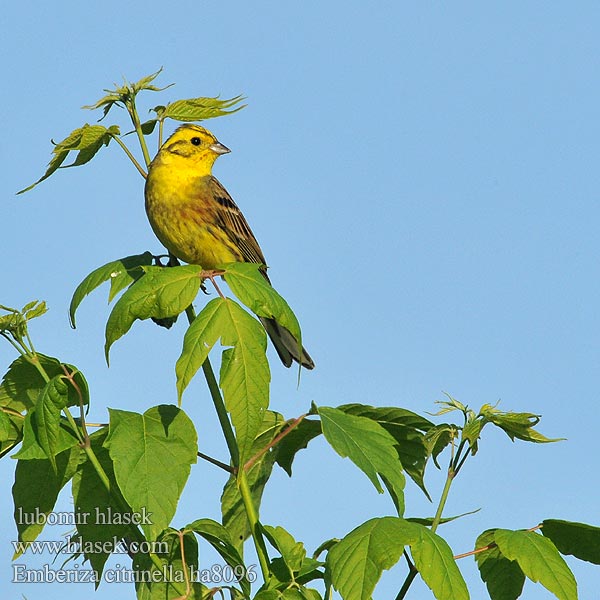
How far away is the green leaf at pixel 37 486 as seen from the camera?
4.08 metres

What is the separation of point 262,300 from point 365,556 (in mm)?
1093

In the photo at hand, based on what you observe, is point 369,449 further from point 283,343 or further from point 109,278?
point 283,343

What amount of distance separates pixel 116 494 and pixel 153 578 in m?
0.43

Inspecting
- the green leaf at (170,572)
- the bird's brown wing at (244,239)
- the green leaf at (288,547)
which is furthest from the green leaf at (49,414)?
the bird's brown wing at (244,239)

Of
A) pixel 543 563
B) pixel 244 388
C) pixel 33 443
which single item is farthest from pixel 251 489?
pixel 543 563

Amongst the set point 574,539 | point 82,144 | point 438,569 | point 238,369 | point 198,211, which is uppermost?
point 198,211

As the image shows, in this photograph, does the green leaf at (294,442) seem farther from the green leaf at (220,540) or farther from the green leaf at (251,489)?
the green leaf at (220,540)

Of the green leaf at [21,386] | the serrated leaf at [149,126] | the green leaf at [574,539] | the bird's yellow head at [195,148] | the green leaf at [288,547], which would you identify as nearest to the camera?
the green leaf at [288,547]

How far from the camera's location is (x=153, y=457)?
12.0ft

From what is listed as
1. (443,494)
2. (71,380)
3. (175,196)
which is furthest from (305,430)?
(175,196)

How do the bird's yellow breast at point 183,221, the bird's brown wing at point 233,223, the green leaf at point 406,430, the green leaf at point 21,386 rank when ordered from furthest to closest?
the bird's brown wing at point 233,223 → the bird's yellow breast at point 183,221 → the green leaf at point 406,430 → the green leaf at point 21,386

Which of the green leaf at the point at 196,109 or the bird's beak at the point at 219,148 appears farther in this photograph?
the bird's beak at the point at 219,148

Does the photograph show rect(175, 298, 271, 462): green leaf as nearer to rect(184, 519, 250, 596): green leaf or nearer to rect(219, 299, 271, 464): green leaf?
rect(219, 299, 271, 464): green leaf

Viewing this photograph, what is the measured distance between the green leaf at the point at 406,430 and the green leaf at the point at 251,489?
0.34 m
